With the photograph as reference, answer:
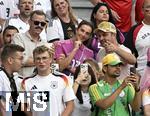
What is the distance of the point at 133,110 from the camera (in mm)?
7859

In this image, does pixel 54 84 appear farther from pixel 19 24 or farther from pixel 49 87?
pixel 19 24

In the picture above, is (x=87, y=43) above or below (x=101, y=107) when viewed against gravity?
above

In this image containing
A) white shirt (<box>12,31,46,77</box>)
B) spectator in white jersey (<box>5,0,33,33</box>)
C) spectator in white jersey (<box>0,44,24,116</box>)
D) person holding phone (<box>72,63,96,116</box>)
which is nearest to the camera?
spectator in white jersey (<box>0,44,24,116</box>)

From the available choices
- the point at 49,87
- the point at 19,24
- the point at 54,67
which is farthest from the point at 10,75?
the point at 19,24

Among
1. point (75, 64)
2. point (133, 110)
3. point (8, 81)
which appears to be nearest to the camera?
point (8, 81)

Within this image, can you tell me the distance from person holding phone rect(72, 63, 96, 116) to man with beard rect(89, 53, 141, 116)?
22 centimetres

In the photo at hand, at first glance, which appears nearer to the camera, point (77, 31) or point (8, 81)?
point (8, 81)

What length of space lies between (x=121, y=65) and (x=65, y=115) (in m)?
0.97

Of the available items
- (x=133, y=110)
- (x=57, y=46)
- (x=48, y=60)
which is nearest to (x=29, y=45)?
(x=57, y=46)

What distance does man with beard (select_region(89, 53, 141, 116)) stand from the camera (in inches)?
300

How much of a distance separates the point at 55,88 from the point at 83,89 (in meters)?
0.63

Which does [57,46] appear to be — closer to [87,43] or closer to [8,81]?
[87,43]

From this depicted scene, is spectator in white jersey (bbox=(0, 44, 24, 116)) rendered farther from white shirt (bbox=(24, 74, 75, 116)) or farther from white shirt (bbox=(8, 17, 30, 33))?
white shirt (bbox=(8, 17, 30, 33))

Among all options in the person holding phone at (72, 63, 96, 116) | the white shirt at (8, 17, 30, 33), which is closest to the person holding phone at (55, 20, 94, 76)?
the person holding phone at (72, 63, 96, 116)
